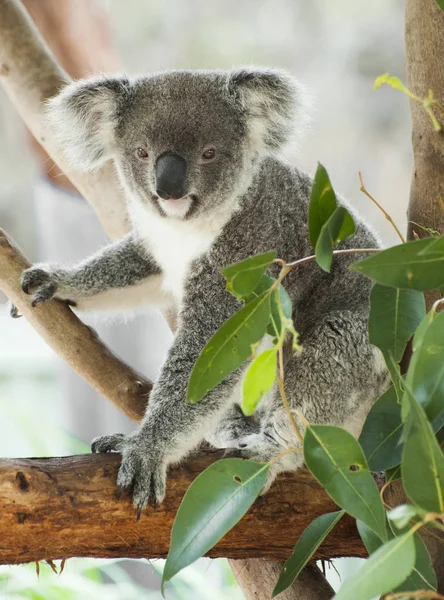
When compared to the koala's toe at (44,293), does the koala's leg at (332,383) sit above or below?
below

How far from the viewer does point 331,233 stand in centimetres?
108

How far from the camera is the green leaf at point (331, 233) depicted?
1024 millimetres

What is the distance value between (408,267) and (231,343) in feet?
0.89

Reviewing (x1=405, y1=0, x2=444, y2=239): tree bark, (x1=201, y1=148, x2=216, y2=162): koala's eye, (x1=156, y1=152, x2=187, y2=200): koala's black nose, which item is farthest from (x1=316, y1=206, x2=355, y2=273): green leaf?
(x1=201, y1=148, x2=216, y2=162): koala's eye

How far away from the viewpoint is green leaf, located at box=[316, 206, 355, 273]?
102 cm

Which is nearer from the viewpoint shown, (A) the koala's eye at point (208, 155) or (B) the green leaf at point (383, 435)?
(B) the green leaf at point (383, 435)

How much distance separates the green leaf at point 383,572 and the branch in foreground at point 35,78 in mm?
2106

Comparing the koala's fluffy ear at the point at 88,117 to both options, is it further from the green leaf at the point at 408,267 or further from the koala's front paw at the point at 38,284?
the green leaf at the point at 408,267

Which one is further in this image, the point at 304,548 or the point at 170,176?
the point at 170,176

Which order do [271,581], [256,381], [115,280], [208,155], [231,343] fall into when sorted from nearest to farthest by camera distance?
1. [256,381]
2. [231,343]
3. [271,581]
4. [208,155]
5. [115,280]

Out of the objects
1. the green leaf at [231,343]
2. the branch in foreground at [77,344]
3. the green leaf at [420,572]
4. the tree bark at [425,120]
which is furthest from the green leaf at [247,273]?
the branch in foreground at [77,344]

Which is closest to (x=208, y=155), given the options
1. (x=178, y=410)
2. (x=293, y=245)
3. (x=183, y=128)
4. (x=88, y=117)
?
(x=183, y=128)

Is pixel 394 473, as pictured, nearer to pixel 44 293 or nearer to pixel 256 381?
pixel 256 381

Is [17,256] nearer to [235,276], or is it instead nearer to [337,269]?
[337,269]
